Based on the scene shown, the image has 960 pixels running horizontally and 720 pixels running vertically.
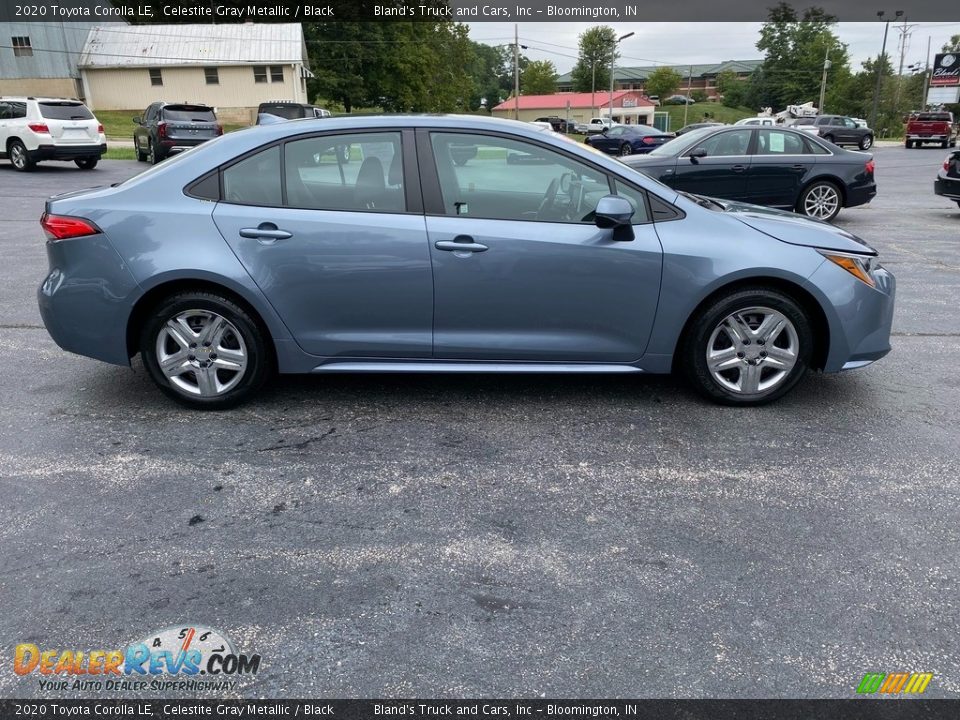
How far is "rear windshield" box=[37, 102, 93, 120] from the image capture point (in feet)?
61.5

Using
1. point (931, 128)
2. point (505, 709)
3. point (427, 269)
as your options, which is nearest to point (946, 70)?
point (931, 128)

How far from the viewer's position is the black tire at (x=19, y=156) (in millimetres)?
18922

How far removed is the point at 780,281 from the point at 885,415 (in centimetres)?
101

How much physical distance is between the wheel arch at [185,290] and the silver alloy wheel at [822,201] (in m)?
10.1

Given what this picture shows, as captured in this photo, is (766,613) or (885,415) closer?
(766,613)

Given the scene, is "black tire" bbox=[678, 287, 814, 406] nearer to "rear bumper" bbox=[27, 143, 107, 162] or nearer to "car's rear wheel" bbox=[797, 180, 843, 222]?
"car's rear wheel" bbox=[797, 180, 843, 222]

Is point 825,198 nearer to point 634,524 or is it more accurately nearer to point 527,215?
point 527,215

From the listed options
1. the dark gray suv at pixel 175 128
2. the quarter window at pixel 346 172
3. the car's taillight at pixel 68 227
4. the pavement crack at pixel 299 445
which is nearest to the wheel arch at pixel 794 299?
the quarter window at pixel 346 172

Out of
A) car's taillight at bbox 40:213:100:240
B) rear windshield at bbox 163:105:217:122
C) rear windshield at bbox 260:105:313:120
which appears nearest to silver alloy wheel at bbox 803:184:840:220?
car's taillight at bbox 40:213:100:240

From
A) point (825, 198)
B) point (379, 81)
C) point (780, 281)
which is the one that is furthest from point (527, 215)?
point (379, 81)

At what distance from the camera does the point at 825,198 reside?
12016 millimetres

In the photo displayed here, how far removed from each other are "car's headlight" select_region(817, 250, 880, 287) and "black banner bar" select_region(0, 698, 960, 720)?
266 centimetres

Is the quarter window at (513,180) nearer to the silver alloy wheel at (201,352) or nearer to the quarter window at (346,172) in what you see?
the quarter window at (346,172)

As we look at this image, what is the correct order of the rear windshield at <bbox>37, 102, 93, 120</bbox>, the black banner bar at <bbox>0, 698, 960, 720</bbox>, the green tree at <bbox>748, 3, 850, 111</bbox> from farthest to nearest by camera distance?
the green tree at <bbox>748, 3, 850, 111</bbox> → the rear windshield at <bbox>37, 102, 93, 120</bbox> → the black banner bar at <bbox>0, 698, 960, 720</bbox>
